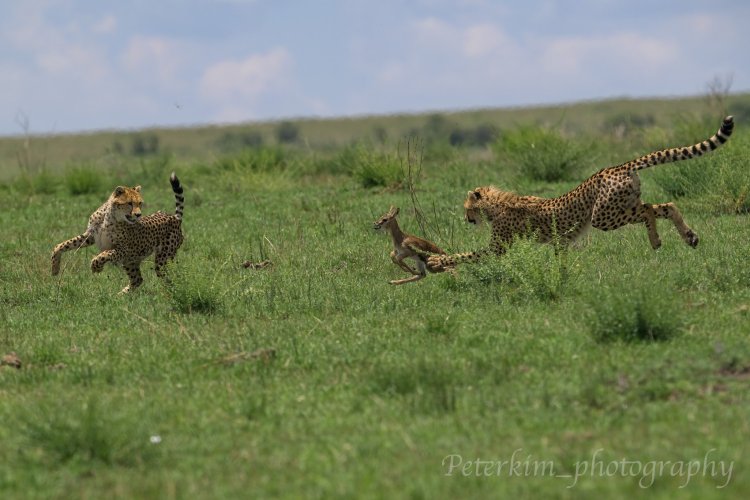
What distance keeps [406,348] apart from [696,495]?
288 cm

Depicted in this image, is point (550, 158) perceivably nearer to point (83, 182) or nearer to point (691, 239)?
point (691, 239)

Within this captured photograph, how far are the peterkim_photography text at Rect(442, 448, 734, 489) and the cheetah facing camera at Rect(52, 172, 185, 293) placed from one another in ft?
18.1

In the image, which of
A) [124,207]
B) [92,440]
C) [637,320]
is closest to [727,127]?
[637,320]

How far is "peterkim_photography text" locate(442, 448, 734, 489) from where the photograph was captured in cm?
483

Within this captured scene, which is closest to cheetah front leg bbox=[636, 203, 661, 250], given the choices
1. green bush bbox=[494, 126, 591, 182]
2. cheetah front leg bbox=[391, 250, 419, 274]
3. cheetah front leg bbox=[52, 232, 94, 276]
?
cheetah front leg bbox=[391, 250, 419, 274]

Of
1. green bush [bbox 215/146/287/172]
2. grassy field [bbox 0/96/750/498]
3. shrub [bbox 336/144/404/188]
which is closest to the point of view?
grassy field [bbox 0/96/750/498]

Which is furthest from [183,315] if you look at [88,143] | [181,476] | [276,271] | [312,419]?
[88,143]

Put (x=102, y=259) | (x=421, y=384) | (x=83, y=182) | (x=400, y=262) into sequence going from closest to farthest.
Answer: (x=421, y=384) → (x=102, y=259) → (x=400, y=262) → (x=83, y=182)

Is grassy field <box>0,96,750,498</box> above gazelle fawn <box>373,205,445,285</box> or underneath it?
underneath

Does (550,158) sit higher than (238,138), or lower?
higher

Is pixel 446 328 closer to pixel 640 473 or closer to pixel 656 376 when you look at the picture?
pixel 656 376

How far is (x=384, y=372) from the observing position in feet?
21.1

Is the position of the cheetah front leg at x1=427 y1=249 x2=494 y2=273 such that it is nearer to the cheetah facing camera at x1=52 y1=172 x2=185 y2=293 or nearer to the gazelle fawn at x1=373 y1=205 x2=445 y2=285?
the gazelle fawn at x1=373 y1=205 x2=445 y2=285

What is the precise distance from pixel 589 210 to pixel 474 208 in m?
1.00
